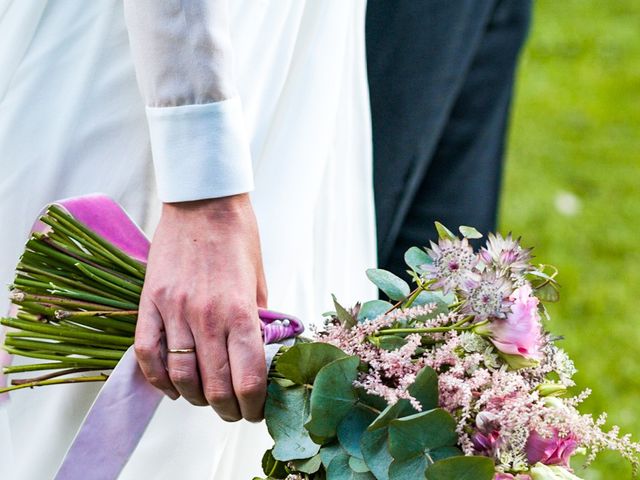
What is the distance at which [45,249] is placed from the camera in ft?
4.64

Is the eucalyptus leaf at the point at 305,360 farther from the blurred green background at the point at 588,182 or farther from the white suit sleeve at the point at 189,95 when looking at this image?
the blurred green background at the point at 588,182

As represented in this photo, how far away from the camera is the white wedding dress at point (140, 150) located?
4.80ft

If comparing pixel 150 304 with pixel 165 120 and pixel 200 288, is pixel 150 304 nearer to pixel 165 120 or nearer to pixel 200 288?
pixel 200 288

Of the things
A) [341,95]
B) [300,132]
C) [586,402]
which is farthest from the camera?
[586,402]

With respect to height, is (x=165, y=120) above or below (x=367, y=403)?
above

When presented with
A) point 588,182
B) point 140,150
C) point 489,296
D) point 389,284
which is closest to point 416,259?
point 389,284

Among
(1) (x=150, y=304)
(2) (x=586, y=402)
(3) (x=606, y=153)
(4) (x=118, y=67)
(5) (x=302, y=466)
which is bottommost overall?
(2) (x=586, y=402)

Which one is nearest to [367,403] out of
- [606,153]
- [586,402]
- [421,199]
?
[421,199]

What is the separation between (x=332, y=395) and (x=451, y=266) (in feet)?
0.67

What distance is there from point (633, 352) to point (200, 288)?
2.37 metres

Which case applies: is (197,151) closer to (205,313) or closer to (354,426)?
(205,313)

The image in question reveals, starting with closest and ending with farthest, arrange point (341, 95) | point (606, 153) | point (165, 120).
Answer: point (165, 120) → point (341, 95) → point (606, 153)

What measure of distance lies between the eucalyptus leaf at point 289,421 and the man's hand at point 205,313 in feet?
0.06

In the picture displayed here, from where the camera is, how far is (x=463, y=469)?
1.13m
